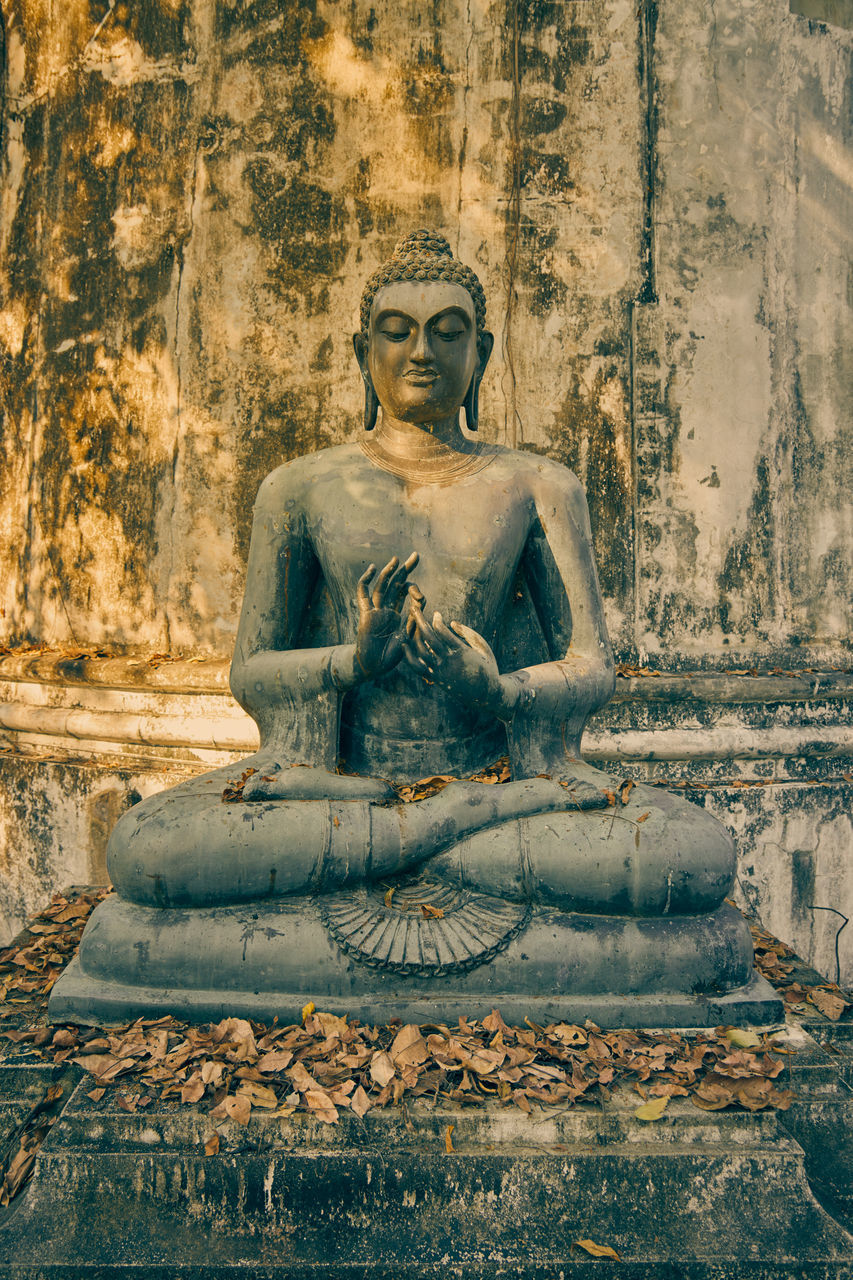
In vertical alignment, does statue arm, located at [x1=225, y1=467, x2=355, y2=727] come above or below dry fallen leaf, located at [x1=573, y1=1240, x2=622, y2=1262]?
above

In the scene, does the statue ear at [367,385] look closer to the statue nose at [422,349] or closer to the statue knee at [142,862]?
the statue nose at [422,349]

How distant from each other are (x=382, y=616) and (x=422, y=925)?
0.99 m

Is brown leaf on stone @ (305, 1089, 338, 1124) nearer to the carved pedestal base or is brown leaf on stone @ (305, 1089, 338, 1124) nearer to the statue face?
the carved pedestal base

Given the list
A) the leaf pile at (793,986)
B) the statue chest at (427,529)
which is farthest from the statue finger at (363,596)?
the leaf pile at (793,986)

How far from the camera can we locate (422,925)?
9.57 ft

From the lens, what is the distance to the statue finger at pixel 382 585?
9.70 ft

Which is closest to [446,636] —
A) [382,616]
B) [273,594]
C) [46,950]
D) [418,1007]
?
[382,616]

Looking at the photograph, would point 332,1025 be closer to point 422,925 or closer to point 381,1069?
point 381,1069

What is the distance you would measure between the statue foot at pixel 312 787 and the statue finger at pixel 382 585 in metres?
0.64

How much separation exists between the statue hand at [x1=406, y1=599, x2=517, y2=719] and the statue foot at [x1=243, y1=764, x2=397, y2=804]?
1.41 ft

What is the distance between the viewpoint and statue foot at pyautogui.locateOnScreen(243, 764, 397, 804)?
310 centimetres

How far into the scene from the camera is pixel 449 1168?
2.33 meters

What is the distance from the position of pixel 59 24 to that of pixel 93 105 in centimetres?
63

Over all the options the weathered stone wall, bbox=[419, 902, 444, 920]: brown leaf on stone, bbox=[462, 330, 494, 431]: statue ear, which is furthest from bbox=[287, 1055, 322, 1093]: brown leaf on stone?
the weathered stone wall
